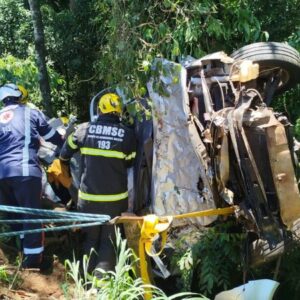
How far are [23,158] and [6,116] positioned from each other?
Answer: 45 centimetres

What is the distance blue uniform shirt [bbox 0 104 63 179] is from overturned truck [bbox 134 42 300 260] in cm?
91

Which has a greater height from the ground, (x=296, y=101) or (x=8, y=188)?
(x=296, y=101)

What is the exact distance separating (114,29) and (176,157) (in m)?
1.11

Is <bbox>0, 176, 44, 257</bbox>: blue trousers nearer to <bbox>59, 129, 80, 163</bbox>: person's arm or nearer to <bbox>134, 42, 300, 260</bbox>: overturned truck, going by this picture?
<bbox>59, 129, 80, 163</bbox>: person's arm

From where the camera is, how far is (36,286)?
4652 mm

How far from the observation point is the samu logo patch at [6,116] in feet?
16.7

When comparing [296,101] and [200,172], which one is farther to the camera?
[296,101]

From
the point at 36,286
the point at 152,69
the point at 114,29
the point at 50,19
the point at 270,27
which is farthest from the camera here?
the point at 50,19

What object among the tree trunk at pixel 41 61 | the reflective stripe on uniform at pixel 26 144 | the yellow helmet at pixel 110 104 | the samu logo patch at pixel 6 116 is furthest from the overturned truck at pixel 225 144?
the tree trunk at pixel 41 61

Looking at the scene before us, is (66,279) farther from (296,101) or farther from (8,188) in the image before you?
(296,101)

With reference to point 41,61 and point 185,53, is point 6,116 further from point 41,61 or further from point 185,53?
point 41,61

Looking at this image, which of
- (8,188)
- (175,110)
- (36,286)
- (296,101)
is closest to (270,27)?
(296,101)

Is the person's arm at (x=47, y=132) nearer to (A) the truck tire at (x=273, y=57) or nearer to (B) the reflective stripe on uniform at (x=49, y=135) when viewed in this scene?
(B) the reflective stripe on uniform at (x=49, y=135)

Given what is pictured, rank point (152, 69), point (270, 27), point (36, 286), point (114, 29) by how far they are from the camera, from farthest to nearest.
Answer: point (270, 27), point (36, 286), point (114, 29), point (152, 69)
